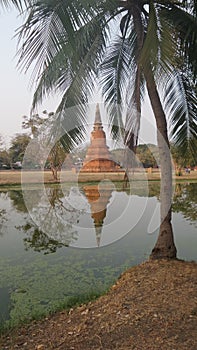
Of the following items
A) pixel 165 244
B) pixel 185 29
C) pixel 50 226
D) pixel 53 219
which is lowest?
pixel 50 226

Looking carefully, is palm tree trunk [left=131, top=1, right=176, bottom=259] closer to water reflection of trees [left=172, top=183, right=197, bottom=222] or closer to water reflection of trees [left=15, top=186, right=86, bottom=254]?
water reflection of trees [left=15, top=186, right=86, bottom=254]

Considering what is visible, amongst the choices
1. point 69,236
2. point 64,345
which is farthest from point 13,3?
point 69,236

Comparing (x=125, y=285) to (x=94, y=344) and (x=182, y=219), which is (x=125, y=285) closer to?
(x=94, y=344)

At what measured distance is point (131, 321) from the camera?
102 inches

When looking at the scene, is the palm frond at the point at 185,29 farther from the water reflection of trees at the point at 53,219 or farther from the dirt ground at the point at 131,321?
the water reflection of trees at the point at 53,219

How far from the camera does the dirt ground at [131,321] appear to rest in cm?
232

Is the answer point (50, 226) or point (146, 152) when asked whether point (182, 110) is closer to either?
point (50, 226)

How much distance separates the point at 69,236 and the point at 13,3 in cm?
567

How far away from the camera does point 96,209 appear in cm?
1080

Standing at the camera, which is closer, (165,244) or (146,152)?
(165,244)

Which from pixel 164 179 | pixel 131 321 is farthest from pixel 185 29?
pixel 131 321

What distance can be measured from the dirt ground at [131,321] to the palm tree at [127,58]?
808 mm

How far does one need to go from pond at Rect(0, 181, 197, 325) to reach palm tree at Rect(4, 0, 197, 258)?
1.36 m

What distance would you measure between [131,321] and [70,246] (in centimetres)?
394
